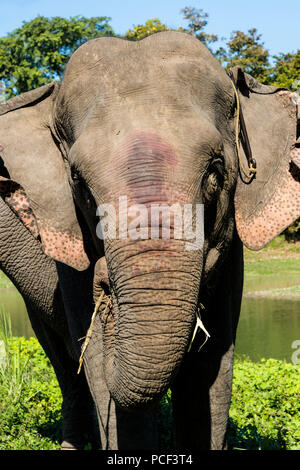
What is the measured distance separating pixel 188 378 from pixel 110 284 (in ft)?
3.98

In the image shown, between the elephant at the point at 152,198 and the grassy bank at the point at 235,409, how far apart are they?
48.0 inches

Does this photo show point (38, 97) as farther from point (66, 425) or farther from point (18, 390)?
point (18, 390)

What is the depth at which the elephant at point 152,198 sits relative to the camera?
8.02 ft

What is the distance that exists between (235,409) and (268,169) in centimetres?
283

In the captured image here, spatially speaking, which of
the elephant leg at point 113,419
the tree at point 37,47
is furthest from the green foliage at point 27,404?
the tree at point 37,47

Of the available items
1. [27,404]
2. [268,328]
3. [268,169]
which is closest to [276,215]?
[268,169]

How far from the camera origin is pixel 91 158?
266 centimetres

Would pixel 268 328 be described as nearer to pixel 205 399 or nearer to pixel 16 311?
pixel 16 311

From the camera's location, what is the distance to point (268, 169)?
3285 mm

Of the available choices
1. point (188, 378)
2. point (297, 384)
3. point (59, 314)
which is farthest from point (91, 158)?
point (297, 384)

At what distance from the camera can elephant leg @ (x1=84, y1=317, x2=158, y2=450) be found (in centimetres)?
326

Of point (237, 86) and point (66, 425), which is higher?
point (237, 86)

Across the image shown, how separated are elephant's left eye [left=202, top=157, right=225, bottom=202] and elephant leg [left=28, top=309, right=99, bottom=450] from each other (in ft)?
8.39
